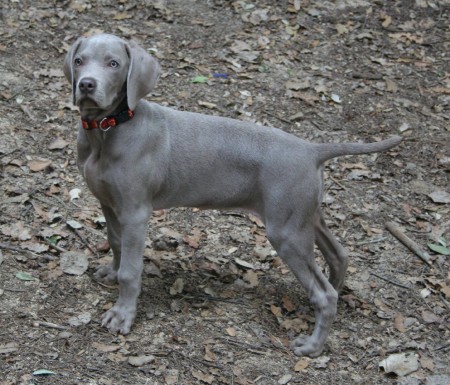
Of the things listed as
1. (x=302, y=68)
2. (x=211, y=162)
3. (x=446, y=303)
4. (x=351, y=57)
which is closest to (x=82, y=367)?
(x=211, y=162)

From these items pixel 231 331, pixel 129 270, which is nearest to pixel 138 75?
pixel 129 270

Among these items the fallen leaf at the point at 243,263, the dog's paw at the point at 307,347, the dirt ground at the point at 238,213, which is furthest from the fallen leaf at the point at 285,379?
the fallen leaf at the point at 243,263

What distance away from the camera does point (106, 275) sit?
5.64 m

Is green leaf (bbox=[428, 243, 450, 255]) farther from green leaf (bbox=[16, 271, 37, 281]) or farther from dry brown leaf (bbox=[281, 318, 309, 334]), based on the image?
green leaf (bbox=[16, 271, 37, 281])

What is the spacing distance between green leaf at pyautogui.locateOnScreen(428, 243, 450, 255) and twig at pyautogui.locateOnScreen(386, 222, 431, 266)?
10 centimetres

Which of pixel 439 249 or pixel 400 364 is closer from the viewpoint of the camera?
pixel 400 364

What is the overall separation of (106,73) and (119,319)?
5.52 feet

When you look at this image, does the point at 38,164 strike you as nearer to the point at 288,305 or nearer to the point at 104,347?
the point at 104,347

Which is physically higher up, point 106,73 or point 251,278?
point 106,73

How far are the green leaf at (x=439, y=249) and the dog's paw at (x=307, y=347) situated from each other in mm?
1795

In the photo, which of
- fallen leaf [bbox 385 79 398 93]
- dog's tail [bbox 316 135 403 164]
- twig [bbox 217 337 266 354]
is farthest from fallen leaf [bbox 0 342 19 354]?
fallen leaf [bbox 385 79 398 93]

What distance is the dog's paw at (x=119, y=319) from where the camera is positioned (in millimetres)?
5098

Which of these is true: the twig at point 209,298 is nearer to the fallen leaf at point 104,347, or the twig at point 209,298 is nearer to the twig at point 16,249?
the fallen leaf at point 104,347

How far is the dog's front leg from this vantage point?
4984 millimetres
